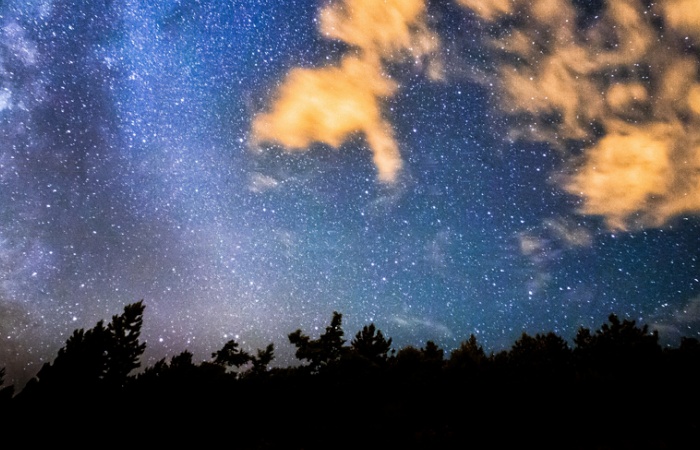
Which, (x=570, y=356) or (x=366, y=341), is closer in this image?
(x=570, y=356)

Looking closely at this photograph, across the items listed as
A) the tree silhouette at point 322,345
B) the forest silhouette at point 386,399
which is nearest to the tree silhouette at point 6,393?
the forest silhouette at point 386,399

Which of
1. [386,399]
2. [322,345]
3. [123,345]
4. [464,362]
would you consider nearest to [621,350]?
[464,362]

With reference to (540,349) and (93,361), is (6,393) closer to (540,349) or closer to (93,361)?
(93,361)

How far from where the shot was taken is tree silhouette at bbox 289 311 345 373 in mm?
17438

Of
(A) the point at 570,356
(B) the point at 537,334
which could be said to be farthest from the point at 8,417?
(B) the point at 537,334

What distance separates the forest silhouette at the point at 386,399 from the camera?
650 centimetres

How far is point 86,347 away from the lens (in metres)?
11.8

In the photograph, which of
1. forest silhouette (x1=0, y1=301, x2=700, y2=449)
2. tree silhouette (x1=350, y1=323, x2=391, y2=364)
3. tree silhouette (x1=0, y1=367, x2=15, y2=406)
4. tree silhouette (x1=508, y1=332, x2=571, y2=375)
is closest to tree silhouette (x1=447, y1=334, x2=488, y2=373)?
forest silhouette (x1=0, y1=301, x2=700, y2=449)

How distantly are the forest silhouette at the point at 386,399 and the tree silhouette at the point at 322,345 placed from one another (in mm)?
3072

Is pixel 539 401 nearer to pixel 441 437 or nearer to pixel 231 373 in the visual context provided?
pixel 441 437

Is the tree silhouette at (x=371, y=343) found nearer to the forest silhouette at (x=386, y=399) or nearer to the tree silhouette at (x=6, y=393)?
the forest silhouette at (x=386, y=399)

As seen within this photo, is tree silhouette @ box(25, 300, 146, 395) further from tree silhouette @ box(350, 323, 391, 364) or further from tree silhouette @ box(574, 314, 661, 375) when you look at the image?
tree silhouette @ box(574, 314, 661, 375)

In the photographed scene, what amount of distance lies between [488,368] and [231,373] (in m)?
9.37

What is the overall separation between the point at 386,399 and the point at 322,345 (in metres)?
8.98
